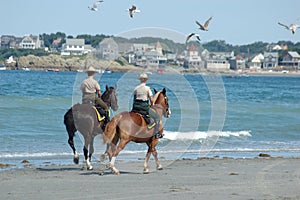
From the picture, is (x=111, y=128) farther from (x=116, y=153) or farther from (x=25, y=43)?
(x=25, y=43)

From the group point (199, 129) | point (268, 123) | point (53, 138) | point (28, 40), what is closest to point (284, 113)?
point (268, 123)

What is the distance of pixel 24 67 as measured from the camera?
148625 millimetres

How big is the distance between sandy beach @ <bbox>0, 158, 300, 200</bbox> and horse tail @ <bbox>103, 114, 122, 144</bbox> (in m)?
0.82

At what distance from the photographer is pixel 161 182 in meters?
12.9

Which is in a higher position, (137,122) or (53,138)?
(137,122)

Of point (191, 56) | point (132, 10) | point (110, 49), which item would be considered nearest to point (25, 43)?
point (110, 49)

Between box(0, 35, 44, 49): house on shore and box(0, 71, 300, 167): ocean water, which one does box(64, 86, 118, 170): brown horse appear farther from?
box(0, 35, 44, 49): house on shore

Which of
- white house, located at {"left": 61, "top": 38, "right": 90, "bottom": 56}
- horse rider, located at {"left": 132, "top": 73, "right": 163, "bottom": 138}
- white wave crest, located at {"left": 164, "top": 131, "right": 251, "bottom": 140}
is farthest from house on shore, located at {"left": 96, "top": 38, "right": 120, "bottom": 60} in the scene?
white house, located at {"left": 61, "top": 38, "right": 90, "bottom": 56}

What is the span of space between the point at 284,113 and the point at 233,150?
19944 mm

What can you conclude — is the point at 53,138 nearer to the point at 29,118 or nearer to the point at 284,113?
the point at 29,118

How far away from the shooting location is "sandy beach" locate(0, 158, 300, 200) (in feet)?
37.3

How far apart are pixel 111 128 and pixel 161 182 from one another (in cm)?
172

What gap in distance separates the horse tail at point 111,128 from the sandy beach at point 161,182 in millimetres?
816

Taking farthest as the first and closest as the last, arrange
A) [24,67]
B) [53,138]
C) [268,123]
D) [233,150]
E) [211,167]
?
[24,67] < [268,123] < [53,138] < [233,150] < [211,167]
